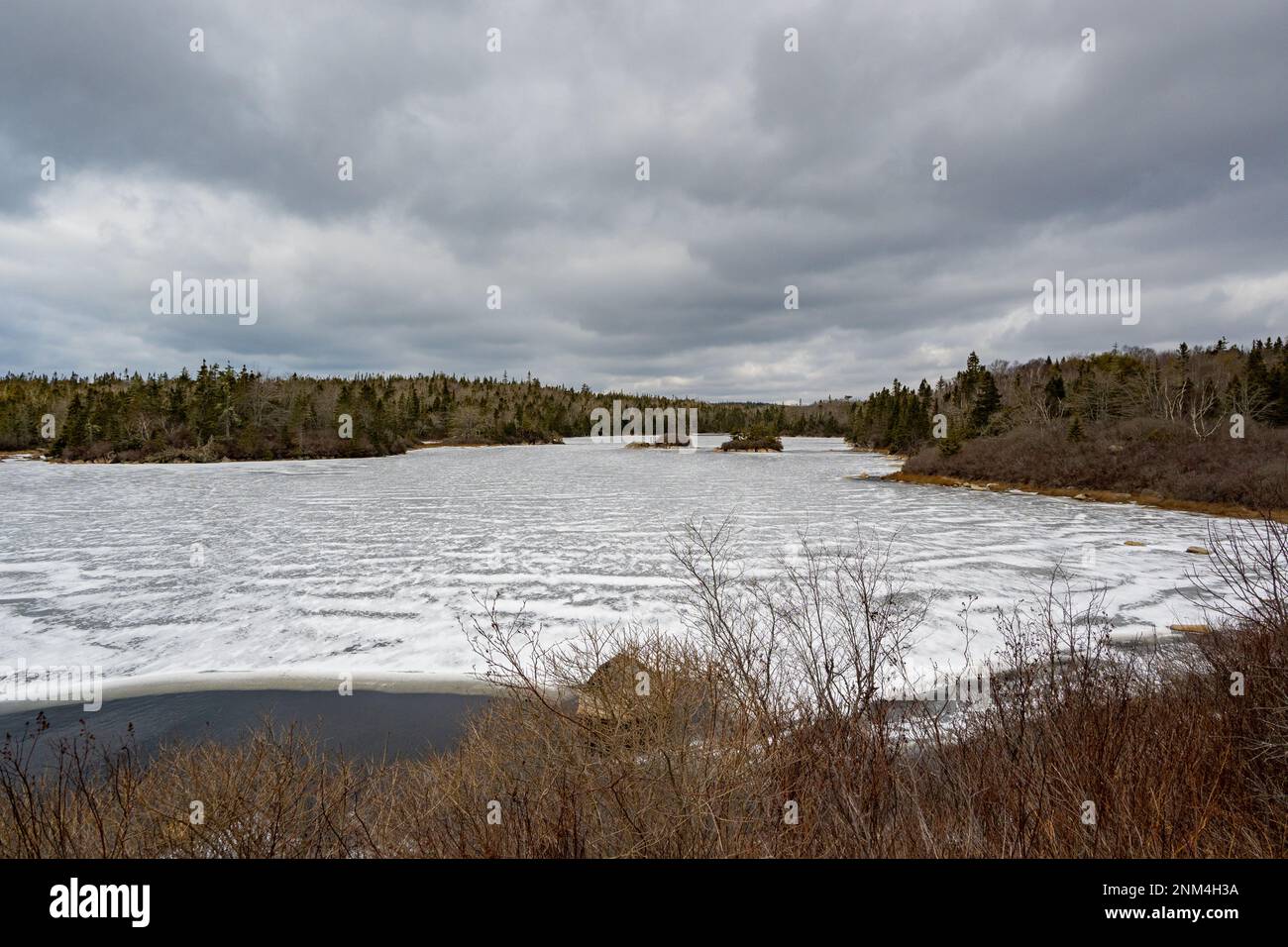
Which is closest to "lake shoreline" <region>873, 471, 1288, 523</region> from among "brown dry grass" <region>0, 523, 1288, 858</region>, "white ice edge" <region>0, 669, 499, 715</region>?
"brown dry grass" <region>0, 523, 1288, 858</region>

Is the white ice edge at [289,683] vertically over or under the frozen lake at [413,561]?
under

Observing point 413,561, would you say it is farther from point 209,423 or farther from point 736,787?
point 209,423

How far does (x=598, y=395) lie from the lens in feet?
626

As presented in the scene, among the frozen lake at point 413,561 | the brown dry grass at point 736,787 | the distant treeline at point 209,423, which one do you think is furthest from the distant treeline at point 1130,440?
the distant treeline at point 209,423

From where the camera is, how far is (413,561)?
44.2ft

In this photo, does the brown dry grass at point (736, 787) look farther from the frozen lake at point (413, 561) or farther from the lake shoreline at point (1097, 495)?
the lake shoreline at point (1097, 495)

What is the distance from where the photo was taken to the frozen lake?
8594 millimetres

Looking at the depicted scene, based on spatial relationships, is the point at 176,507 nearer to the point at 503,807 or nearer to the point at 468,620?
the point at 468,620

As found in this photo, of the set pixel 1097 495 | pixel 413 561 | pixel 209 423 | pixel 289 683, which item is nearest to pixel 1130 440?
pixel 1097 495

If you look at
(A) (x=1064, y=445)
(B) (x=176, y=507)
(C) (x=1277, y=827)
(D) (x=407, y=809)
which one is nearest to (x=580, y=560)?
(D) (x=407, y=809)

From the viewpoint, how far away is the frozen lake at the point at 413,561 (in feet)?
28.2

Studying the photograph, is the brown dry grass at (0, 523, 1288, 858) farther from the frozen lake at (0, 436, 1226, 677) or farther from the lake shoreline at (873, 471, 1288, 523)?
the lake shoreline at (873, 471, 1288, 523)
